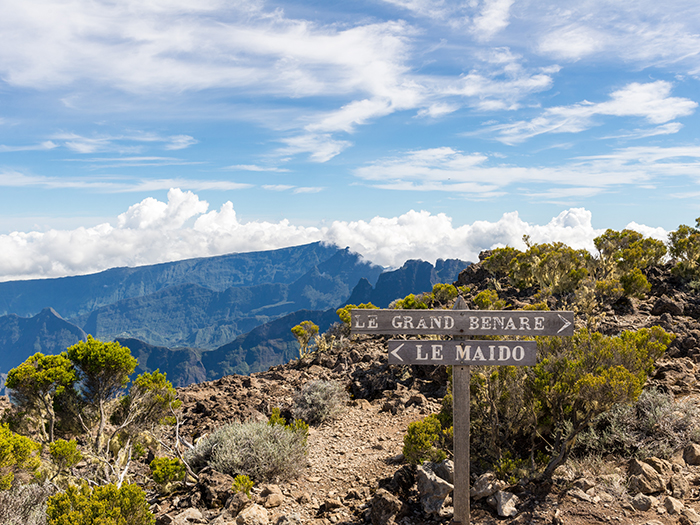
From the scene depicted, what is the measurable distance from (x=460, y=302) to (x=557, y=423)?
7.62 ft

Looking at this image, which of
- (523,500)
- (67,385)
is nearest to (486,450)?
(523,500)

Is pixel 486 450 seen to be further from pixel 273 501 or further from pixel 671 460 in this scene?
pixel 273 501

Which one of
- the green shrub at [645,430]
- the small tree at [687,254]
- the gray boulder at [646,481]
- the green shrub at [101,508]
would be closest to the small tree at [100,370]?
the green shrub at [101,508]

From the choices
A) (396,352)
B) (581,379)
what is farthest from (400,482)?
(581,379)

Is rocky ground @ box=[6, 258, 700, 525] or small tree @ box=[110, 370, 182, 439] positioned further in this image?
small tree @ box=[110, 370, 182, 439]

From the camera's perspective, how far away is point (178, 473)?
20.3ft

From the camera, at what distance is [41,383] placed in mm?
6777

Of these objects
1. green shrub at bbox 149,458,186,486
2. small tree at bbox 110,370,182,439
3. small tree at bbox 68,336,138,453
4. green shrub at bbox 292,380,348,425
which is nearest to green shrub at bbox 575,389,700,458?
green shrub at bbox 292,380,348,425

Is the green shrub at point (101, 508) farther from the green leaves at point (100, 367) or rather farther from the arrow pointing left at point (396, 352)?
the arrow pointing left at point (396, 352)

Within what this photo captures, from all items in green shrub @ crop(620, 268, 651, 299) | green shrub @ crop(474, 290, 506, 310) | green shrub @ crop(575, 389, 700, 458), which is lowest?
green shrub @ crop(575, 389, 700, 458)

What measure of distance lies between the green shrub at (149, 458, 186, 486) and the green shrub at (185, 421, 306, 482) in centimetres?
70

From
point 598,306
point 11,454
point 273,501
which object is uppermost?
point 598,306

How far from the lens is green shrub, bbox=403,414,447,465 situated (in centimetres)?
604

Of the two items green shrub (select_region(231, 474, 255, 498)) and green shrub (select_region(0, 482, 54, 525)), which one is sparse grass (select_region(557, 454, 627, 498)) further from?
green shrub (select_region(0, 482, 54, 525))
